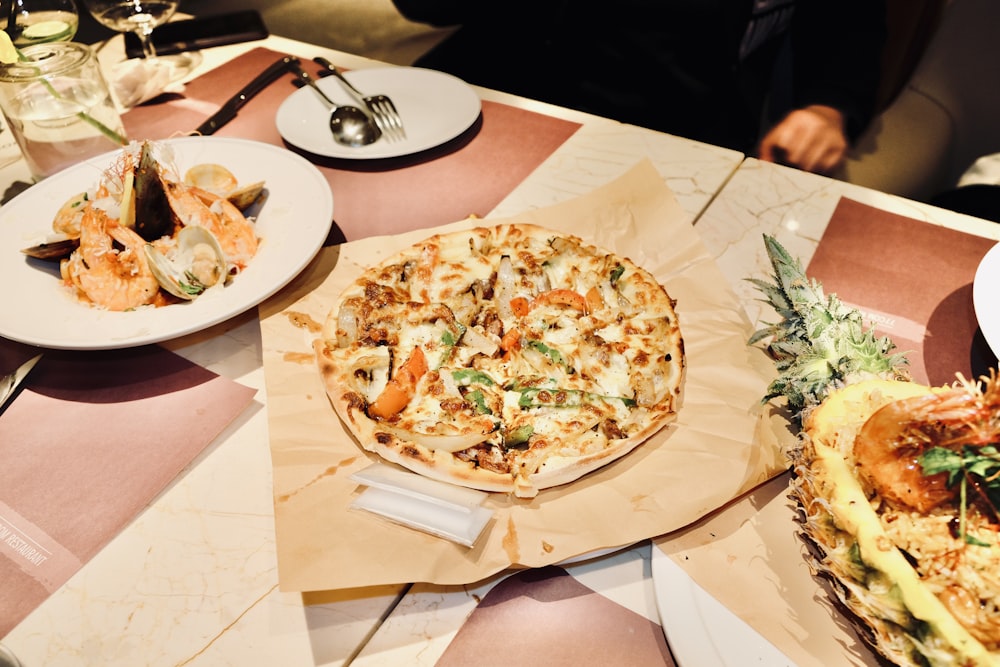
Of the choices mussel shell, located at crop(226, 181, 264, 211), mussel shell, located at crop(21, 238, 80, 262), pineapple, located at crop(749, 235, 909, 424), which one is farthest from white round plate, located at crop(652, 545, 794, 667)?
mussel shell, located at crop(21, 238, 80, 262)

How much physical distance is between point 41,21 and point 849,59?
386cm

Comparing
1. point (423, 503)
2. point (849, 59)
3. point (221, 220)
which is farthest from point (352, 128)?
point (849, 59)

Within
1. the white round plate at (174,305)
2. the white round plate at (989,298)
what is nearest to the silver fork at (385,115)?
the white round plate at (174,305)

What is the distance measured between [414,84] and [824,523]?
249cm

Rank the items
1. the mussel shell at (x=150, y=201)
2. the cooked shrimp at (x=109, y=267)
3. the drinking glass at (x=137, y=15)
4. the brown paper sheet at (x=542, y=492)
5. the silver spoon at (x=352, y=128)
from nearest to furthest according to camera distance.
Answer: the brown paper sheet at (x=542, y=492), the cooked shrimp at (x=109, y=267), the mussel shell at (x=150, y=201), the silver spoon at (x=352, y=128), the drinking glass at (x=137, y=15)

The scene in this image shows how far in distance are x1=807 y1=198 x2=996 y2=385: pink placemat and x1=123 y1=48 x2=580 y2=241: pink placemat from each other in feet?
3.70

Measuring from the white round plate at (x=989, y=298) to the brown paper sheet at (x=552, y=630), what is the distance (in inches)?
44.7

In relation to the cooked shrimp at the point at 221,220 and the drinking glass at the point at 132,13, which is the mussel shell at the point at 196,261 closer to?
the cooked shrimp at the point at 221,220

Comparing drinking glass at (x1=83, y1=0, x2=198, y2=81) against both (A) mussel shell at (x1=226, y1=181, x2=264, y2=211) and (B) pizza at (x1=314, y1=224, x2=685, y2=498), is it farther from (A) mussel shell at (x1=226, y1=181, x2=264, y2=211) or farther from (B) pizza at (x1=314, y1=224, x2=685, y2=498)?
(B) pizza at (x1=314, y1=224, x2=685, y2=498)

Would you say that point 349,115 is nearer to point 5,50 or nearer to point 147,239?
point 147,239

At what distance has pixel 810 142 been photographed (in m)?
3.62

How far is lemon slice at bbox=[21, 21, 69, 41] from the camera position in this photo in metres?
2.62

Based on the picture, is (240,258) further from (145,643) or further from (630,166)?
(630,166)

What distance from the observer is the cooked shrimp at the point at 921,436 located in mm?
1216
